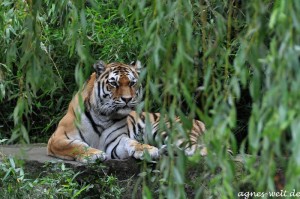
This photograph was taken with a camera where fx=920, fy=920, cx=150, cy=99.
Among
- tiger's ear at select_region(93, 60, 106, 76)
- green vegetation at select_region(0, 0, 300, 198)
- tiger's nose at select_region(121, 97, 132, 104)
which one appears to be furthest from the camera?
tiger's ear at select_region(93, 60, 106, 76)

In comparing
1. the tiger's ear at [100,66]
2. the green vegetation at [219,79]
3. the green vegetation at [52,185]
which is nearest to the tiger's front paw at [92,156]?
the green vegetation at [52,185]

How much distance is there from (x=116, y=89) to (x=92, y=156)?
27.6 inches

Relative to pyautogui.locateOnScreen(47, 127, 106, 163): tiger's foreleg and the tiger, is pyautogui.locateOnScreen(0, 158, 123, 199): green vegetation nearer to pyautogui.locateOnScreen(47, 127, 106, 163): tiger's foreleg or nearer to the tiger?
pyautogui.locateOnScreen(47, 127, 106, 163): tiger's foreleg

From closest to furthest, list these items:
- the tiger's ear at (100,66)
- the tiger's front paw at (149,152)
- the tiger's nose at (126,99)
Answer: the tiger's front paw at (149,152) < the tiger's nose at (126,99) < the tiger's ear at (100,66)

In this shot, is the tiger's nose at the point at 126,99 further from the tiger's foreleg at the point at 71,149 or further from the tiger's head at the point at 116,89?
the tiger's foreleg at the point at 71,149

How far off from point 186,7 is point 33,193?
8.88 ft

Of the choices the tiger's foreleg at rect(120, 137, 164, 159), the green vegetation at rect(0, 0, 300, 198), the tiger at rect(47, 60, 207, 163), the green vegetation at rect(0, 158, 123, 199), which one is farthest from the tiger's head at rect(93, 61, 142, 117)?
the green vegetation at rect(0, 0, 300, 198)

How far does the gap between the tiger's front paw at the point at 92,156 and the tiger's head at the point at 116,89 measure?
50 cm

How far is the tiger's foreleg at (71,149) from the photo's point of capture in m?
6.62

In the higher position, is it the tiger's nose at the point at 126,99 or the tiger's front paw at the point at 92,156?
the tiger's nose at the point at 126,99

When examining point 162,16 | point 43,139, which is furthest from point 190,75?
point 43,139

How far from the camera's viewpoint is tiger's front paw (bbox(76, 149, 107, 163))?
6496mm

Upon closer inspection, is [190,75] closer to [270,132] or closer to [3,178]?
[270,132]

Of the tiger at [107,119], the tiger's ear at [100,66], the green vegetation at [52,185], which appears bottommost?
the green vegetation at [52,185]
